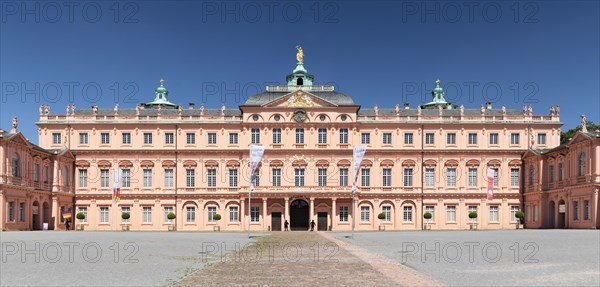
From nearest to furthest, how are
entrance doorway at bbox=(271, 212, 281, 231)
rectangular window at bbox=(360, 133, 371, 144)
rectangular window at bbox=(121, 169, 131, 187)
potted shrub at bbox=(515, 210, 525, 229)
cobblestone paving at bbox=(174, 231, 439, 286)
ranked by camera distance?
cobblestone paving at bbox=(174, 231, 439, 286), potted shrub at bbox=(515, 210, 525, 229), entrance doorway at bbox=(271, 212, 281, 231), rectangular window at bbox=(360, 133, 371, 144), rectangular window at bbox=(121, 169, 131, 187)

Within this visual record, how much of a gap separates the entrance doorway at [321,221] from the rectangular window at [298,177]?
3.78 m

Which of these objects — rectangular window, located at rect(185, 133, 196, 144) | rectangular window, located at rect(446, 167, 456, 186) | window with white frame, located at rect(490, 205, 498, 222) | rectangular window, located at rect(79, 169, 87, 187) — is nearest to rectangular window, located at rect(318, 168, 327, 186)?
rectangular window, located at rect(446, 167, 456, 186)

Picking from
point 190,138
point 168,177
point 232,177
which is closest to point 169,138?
point 190,138

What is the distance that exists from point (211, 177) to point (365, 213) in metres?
16.8

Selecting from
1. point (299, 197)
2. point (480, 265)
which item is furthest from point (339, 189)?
point (480, 265)

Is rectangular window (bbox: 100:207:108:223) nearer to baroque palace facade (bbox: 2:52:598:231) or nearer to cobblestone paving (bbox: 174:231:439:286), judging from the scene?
baroque palace facade (bbox: 2:52:598:231)

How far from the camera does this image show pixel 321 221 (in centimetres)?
6297

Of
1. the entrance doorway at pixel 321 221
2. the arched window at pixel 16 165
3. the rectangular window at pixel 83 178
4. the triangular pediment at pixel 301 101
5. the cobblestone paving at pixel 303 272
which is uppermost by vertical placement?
the triangular pediment at pixel 301 101

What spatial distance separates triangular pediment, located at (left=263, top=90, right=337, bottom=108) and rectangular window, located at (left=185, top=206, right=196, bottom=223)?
45.1 ft

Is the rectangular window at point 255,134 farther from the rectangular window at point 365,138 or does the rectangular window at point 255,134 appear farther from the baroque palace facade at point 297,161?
the rectangular window at point 365,138

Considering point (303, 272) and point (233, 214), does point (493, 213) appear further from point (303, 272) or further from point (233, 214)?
point (303, 272)

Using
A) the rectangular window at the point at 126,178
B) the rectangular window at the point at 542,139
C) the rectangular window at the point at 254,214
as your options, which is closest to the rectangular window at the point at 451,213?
the rectangular window at the point at 542,139

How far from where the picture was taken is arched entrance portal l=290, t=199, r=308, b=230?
207 ft

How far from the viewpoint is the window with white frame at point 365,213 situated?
6341cm
